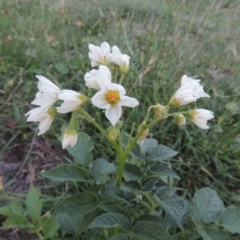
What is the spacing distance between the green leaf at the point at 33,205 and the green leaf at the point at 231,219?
597 mm

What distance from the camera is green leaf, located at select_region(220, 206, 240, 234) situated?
108 cm

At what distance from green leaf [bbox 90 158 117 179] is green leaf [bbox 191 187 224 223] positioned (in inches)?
10.2

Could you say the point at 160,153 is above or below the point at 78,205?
above

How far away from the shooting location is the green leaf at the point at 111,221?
38.0 inches

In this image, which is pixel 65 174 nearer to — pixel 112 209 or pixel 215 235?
pixel 112 209

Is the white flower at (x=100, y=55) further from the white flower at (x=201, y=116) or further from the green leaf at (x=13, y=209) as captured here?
the green leaf at (x=13, y=209)

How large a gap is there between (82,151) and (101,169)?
3.5 inches

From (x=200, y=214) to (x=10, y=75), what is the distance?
1.34 meters

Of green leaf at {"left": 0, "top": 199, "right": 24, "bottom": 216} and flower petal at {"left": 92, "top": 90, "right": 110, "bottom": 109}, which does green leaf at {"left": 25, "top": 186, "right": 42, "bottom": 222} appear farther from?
flower petal at {"left": 92, "top": 90, "right": 110, "bottom": 109}

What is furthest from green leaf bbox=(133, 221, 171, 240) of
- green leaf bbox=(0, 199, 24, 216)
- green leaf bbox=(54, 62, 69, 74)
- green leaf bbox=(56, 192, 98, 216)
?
green leaf bbox=(54, 62, 69, 74)

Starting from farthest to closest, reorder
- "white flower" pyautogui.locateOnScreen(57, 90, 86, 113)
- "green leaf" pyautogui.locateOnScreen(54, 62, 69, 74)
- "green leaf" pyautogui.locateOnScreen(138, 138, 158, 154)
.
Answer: "green leaf" pyautogui.locateOnScreen(54, 62, 69, 74), "green leaf" pyautogui.locateOnScreen(138, 138, 158, 154), "white flower" pyautogui.locateOnScreen(57, 90, 86, 113)

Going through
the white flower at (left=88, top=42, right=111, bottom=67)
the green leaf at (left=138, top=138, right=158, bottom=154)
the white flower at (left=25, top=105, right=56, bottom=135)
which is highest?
the white flower at (left=88, top=42, right=111, bottom=67)

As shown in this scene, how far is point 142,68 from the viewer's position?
196cm

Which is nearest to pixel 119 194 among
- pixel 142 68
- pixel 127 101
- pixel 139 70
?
pixel 127 101
